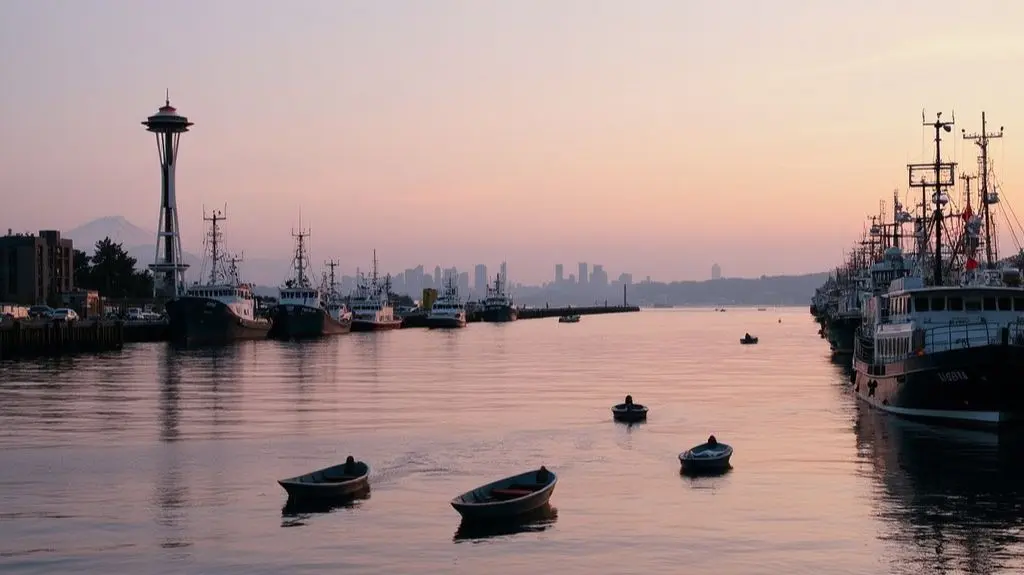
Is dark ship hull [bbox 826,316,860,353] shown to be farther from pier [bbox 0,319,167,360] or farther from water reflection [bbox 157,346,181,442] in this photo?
pier [bbox 0,319,167,360]

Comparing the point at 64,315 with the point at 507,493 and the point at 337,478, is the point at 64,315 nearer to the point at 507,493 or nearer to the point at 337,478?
the point at 337,478

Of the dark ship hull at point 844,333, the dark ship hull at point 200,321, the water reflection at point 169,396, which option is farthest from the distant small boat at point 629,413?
the dark ship hull at point 200,321

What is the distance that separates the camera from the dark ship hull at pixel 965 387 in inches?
2073

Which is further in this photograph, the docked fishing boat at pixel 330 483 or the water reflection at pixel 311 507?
the docked fishing boat at pixel 330 483

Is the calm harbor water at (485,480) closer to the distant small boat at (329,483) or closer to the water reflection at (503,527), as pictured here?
the water reflection at (503,527)

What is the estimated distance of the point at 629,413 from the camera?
62.2m

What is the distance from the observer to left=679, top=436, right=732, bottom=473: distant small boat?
45906mm

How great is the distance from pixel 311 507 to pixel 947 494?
65.2 feet

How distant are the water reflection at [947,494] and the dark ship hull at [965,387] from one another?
3.01 feet

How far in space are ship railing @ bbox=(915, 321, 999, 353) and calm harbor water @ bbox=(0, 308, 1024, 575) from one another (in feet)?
12.8

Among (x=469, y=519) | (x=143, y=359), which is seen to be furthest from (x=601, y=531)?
(x=143, y=359)

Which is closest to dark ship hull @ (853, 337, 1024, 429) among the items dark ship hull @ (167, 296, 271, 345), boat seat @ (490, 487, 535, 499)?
boat seat @ (490, 487, 535, 499)

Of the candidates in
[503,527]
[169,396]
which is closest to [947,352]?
[503,527]

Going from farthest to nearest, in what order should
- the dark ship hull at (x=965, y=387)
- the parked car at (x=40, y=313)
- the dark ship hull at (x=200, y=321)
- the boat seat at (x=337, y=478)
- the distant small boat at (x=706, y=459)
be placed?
the dark ship hull at (x=200, y=321)
the parked car at (x=40, y=313)
the dark ship hull at (x=965, y=387)
the distant small boat at (x=706, y=459)
the boat seat at (x=337, y=478)
